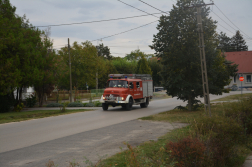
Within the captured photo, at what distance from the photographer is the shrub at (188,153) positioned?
5547mm

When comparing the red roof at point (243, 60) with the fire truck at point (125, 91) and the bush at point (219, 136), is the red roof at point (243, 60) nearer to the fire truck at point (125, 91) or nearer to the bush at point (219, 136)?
the fire truck at point (125, 91)

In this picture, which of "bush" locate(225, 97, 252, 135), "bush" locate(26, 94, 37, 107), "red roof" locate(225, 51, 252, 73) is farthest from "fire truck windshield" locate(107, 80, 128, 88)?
"red roof" locate(225, 51, 252, 73)

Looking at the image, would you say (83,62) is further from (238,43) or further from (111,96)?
(238,43)

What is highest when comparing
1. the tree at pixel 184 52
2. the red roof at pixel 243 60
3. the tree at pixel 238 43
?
the tree at pixel 238 43

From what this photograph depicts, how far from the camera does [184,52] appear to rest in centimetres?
1845

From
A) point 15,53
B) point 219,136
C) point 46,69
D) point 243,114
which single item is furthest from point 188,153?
point 46,69

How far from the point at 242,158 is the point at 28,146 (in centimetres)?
652

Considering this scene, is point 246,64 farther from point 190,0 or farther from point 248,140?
point 248,140

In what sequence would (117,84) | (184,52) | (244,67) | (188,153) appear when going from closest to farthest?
(188,153), (184,52), (117,84), (244,67)

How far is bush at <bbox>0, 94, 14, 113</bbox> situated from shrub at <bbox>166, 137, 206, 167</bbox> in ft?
78.1

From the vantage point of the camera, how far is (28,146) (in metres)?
9.34

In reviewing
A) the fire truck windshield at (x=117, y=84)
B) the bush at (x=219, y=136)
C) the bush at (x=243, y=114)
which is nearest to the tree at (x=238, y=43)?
the fire truck windshield at (x=117, y=84)

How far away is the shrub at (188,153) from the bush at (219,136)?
452mm

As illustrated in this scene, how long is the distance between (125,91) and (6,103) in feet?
38.8
